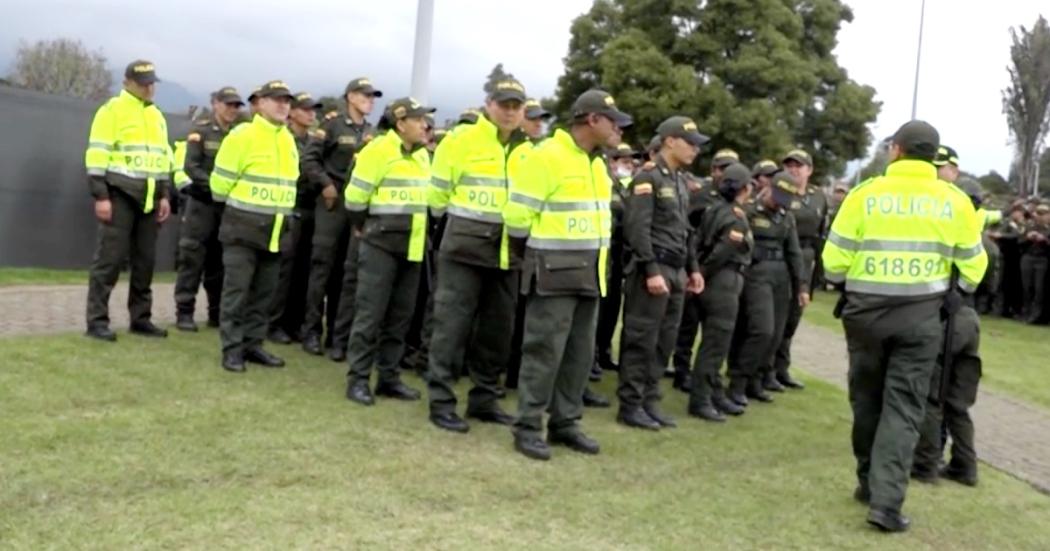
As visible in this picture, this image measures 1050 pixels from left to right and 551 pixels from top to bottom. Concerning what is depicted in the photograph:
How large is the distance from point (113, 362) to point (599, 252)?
138 inches

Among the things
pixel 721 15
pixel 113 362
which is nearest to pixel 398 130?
pixel 113 362

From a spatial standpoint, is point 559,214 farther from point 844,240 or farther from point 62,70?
point 62,70

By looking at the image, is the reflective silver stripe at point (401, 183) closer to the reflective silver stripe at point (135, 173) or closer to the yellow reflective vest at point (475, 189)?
the yellow reflective vest at point (475, 189)

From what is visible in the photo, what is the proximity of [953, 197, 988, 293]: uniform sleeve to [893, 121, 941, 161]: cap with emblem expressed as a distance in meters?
0.30

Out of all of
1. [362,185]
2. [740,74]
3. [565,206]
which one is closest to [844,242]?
[565,206]

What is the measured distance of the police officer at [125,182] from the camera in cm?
808

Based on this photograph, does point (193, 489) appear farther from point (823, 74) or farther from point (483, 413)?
point (823, 74)

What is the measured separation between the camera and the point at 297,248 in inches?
366

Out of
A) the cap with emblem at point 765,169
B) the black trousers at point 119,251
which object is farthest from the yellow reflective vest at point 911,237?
the black trousers at point 119,251

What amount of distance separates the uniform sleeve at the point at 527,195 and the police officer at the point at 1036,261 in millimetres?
14015

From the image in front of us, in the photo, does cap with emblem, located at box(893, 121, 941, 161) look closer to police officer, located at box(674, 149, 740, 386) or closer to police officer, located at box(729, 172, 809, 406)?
police officer, located at box(674, 149, 740, 386)

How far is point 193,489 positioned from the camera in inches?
201

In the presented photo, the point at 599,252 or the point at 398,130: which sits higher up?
the point at 398,130

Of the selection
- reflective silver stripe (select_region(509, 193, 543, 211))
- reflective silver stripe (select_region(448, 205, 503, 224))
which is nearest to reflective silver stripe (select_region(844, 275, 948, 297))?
reflective silver stripe (select_region(509, 193, 543, 211))
